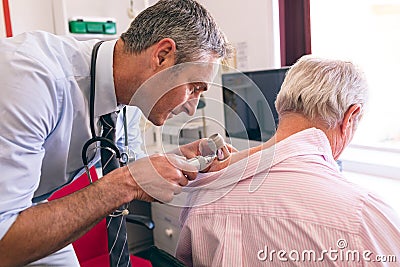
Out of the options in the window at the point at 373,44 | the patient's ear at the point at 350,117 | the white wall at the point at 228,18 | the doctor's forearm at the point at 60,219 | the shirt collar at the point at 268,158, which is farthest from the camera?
the white wall at the point at 228,18

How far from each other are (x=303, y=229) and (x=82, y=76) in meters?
0.67

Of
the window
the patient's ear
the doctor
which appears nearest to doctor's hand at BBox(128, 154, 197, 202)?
the doctor

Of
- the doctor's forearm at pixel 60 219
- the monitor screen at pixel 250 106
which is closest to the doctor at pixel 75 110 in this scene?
the doctor's forearm at pixel 60 219

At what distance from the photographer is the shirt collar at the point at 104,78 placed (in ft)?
3.47

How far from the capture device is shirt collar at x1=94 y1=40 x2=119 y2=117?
106cm

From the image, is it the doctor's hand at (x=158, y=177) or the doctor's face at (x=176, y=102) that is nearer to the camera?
the doctor's hand at (x=158, y=177)

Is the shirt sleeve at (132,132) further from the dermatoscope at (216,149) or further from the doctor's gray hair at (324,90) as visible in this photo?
the doctor's gray hair at (324,90)

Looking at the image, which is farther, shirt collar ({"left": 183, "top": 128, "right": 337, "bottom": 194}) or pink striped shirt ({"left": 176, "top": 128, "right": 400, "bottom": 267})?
shirt collar ({"left": 183, "top": 128, "right": 337, "bottom": 194})

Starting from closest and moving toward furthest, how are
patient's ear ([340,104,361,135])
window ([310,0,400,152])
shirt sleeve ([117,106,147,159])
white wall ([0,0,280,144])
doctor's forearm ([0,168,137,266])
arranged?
doctor's forearm ([0,168,137,266]) → patient's ear ([340,104,361,135]) → shirt sleeve ([117,106,147,159]) → window ([310,0,400,152]) → white wall ([0,0,280,144])

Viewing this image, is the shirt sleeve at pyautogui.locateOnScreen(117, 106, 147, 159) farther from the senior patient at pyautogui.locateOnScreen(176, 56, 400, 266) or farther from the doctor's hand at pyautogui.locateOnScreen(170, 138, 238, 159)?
the senior patient at pyautogui.locateOnScreen(176, 56, 400, 266)

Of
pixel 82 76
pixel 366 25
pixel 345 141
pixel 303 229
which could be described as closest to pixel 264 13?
pixel 366 25

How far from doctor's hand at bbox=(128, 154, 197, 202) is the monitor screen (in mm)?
328

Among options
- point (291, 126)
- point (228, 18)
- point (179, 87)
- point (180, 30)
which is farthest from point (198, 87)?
point (228, 18)

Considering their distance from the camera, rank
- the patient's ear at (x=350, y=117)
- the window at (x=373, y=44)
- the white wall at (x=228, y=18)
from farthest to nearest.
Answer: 1. the white wall at (x=228, y=18)
2. the window at (x=373, y=44)
3. the patient's ear at (x=350, y=117)
